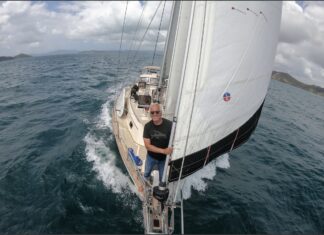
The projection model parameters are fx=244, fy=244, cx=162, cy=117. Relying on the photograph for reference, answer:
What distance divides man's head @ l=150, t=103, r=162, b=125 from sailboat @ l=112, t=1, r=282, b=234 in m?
0.44

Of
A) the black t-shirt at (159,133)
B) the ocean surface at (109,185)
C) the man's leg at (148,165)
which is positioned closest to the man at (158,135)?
the black t-shirt at (159,133)

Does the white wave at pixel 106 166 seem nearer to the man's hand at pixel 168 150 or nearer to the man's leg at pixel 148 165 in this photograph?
the man's leg at pixel 148 165

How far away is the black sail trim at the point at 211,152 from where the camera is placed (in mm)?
6726

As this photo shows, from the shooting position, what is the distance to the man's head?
Answer: 5832mm

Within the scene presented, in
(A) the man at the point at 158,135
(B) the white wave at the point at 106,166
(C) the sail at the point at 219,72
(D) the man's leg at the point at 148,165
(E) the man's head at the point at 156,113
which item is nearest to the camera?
(C) the sail at the point at 219,72

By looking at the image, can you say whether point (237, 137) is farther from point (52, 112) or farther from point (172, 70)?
point (52, 112)

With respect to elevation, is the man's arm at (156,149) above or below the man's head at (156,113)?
below

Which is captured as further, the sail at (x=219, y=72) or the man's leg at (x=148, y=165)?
the man's leg at (x=148, y=165)

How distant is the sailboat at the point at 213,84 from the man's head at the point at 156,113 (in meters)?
0.44

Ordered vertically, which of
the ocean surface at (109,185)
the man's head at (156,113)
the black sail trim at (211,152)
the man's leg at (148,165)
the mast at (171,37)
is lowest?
the ocean surface at (109,185)

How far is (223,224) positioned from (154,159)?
13.1 feet

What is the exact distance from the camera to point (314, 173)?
48.0ft

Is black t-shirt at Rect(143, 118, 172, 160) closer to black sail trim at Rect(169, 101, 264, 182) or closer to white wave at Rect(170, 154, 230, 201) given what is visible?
black sail trim at Rect(169, 101, 264, 182)

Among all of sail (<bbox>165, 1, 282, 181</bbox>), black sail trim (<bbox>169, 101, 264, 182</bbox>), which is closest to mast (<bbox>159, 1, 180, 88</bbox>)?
sail (<bbox>165, 1, 282, 181</bbox>)
